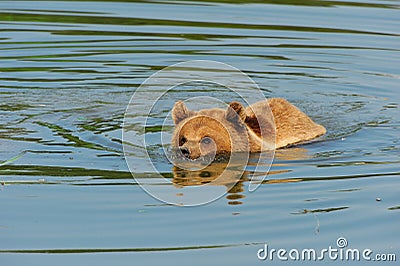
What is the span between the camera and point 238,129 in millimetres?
10148

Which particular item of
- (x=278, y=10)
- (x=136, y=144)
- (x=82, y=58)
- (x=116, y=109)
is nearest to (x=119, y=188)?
(x=136, y=144)

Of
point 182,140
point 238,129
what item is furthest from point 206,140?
point 238,129

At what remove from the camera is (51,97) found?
12234 mm

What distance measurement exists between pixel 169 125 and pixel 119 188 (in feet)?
9.43

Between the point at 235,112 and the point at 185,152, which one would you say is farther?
the point at 235,112

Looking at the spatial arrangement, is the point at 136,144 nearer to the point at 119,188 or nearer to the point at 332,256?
the point at 119,188

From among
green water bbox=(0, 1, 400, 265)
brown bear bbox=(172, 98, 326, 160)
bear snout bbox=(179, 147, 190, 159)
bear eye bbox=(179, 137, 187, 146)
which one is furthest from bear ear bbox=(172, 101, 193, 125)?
green water bbox=(0, 1, 400, 265)

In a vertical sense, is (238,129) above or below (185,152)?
above

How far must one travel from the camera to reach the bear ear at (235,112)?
10.0 meters

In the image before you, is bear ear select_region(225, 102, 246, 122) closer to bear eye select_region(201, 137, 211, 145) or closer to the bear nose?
bear eye select_region(201, 137, 211, 145)

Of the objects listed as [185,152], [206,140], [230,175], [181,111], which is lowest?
[230,175]

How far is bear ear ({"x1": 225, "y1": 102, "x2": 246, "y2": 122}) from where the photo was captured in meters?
10.0

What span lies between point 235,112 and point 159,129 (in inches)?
55.8

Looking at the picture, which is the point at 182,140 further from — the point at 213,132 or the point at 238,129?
the point at 238,129
